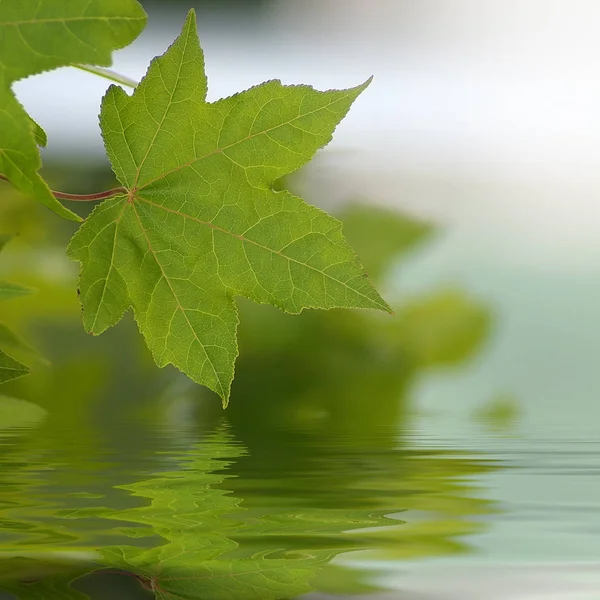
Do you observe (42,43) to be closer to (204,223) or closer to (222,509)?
(204,223)

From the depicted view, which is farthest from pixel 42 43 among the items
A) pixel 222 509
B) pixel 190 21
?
pixel 222 509

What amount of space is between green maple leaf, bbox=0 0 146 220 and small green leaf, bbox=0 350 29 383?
0.41 feet

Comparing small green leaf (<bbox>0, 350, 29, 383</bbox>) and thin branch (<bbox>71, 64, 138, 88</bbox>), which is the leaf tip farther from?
small green leaf (<bbox>0, 350, 29, 383</bbox>)

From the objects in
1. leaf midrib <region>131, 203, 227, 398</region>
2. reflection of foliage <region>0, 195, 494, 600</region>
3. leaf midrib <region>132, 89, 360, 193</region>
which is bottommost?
reflection of foliage <region>0, 195, 494, 600</region>

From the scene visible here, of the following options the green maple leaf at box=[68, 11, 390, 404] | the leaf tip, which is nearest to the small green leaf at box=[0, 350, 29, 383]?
the green maple leaf at box=[68, 11, 390, 404]

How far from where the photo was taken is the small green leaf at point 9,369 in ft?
1.12

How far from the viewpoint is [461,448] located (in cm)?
64

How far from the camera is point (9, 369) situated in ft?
1.13

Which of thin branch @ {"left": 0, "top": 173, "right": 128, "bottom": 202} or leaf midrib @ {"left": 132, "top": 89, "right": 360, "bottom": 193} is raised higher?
leaf midrib @ {"left": 132, "top": 89, "right": 360, "bottom": 193}

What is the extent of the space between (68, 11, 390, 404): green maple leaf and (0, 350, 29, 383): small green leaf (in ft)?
0.17

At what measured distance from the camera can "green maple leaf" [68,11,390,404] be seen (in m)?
0.32

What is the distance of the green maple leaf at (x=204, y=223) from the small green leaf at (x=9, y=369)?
50 millimetres

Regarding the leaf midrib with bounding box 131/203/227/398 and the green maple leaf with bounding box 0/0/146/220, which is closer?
the green maple leaf with bounding box 0/0/146/220

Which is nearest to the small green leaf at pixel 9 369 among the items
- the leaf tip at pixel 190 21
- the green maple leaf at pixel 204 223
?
the green maple leaf at pixel 204 223
